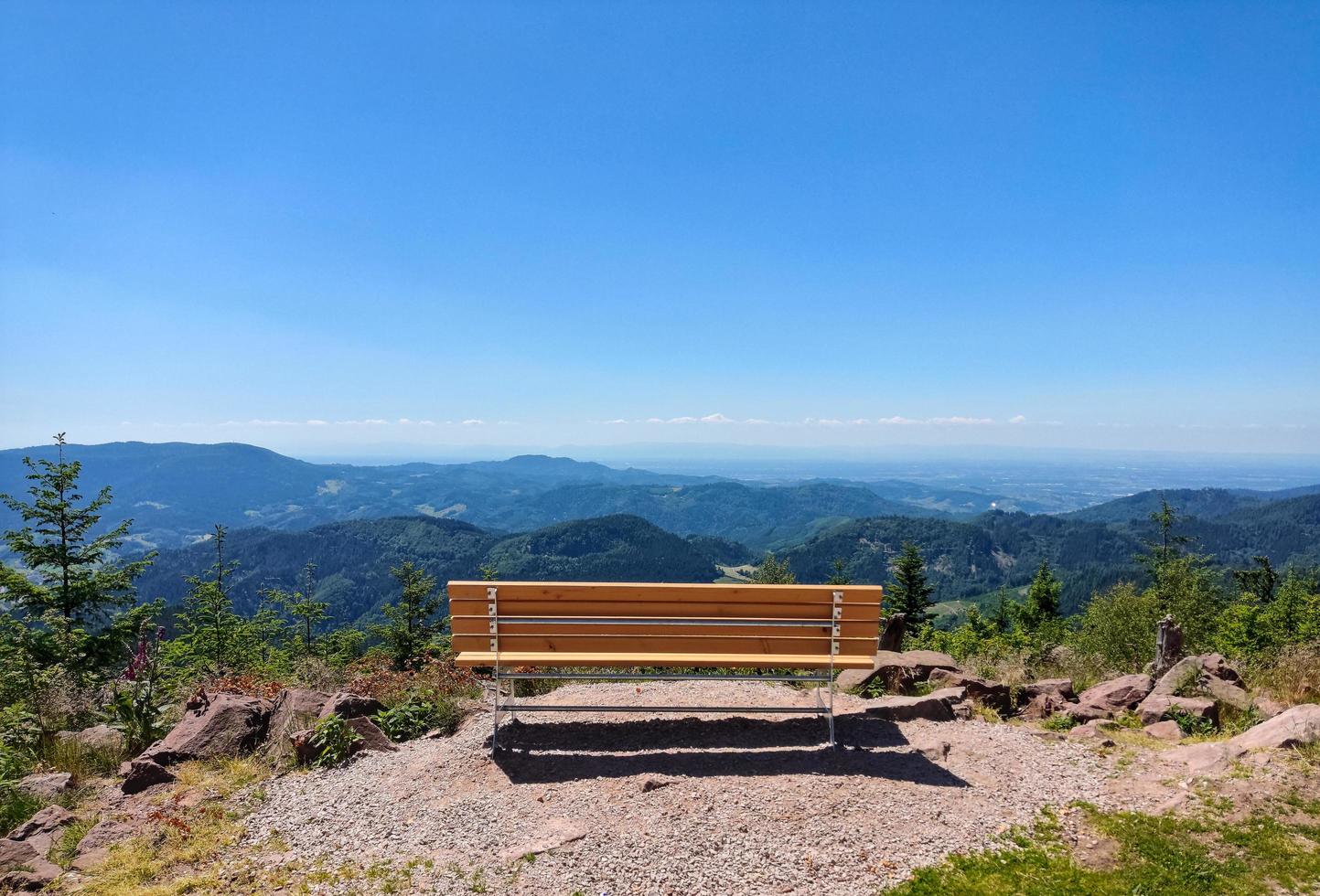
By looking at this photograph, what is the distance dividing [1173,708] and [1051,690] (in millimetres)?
1107

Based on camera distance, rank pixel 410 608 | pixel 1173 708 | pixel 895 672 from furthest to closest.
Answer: pixel 410 608
pixel 895 672
pixel 1173 708

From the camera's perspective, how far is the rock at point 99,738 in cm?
561

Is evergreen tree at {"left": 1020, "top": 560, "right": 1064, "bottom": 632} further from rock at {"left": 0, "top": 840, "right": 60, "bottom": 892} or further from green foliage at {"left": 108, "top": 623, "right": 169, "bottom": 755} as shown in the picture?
rock at {"left": 0, "top": 840, "right": 60, "bottom": 892}

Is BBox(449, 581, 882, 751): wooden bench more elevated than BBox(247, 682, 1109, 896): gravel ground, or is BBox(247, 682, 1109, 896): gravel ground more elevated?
BBox(449, 581, 882, 751): wooden bench

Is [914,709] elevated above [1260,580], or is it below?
above

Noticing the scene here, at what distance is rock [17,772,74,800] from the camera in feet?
15.8

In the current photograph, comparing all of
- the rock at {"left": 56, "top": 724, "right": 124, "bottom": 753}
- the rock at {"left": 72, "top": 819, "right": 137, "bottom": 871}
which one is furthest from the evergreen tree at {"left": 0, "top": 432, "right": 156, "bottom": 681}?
the rock at {"left": 72, "top": 819, "right": 137, "bottom": 871}

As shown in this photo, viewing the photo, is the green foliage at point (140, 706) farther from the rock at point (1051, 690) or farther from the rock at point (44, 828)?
the rock at point (1051, 690)

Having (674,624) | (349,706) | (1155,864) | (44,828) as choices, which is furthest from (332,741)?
(1155,864)

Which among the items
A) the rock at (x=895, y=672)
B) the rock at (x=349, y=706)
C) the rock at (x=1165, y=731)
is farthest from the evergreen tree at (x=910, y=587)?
the rock at (x=349, y=706)

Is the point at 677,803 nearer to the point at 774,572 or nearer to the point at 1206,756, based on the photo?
the point at 1206,756

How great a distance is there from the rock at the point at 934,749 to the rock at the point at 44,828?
6.30 metres

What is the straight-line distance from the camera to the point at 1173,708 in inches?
237

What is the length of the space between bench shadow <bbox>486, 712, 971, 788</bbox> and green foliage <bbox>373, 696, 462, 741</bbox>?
0.59m
